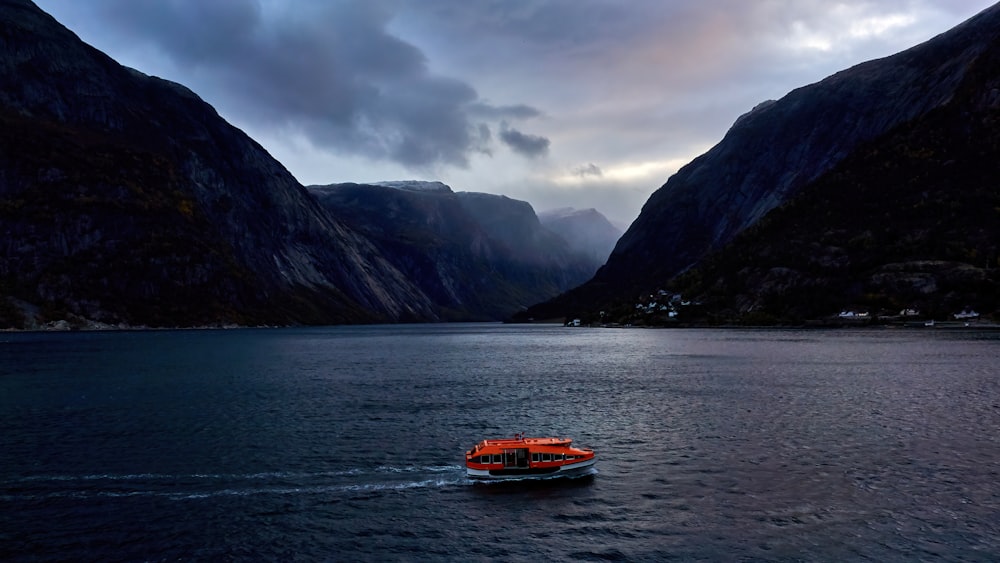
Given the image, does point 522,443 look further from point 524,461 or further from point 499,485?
point 499,485

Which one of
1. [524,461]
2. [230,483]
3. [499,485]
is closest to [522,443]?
[524,461]

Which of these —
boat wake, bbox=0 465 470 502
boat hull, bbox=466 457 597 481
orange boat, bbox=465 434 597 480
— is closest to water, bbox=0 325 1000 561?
boat wake, bbox=0 465 470 502

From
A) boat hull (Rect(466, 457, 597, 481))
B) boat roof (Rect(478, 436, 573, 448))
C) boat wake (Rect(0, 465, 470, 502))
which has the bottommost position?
boat wake (Rect(0, 465, 470, 502))

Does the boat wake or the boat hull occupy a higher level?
the boat hull

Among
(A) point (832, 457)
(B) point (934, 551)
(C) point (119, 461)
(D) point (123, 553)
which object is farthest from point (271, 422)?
(B) point (934, 551)

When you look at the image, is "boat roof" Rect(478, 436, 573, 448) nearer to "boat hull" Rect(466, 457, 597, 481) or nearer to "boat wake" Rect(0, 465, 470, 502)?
"boat hull" Rect(466, 457, 597, 481)

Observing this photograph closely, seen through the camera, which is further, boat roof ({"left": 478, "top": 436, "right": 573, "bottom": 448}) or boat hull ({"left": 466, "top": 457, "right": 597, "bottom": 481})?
boat roof ({"left": 478, "top": 436, "right": 573, "bottom": 448})

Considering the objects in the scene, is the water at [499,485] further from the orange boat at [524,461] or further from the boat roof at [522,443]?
the boat roof at [522,443]

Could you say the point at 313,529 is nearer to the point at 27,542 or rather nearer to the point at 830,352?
the point at 27,542
